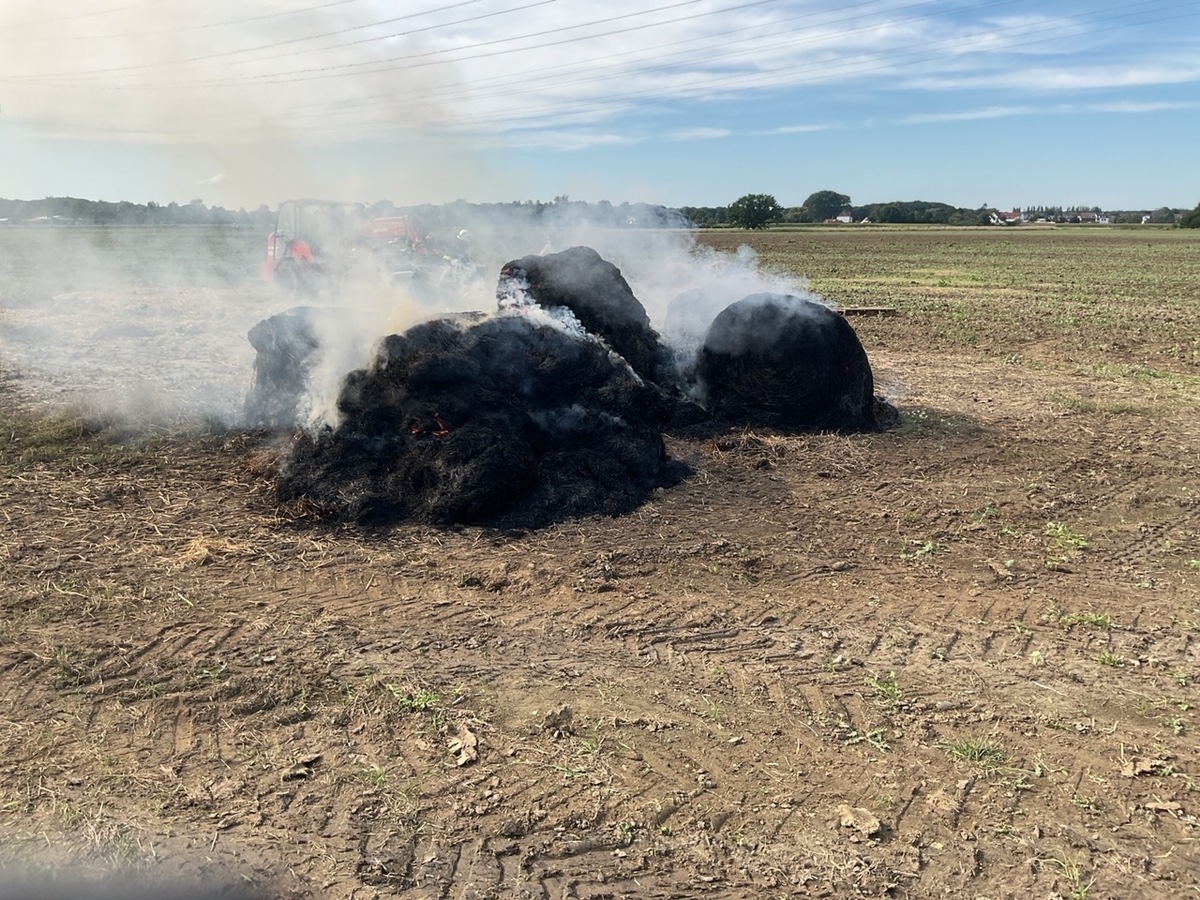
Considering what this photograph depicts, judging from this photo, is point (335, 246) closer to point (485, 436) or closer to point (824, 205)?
point (485, 436)

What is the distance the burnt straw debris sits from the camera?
7059mm

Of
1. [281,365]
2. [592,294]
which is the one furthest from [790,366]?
[281,365]

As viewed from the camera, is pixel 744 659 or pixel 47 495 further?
pixel 47 495

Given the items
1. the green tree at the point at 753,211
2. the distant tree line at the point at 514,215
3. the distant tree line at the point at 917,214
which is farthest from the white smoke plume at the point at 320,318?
the distant tree line at the point at 917,214

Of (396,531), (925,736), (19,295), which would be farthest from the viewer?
(19,295)

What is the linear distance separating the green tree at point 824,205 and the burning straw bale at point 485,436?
321 feet

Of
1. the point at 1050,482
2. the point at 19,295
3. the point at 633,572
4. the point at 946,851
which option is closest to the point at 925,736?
the point at 946,851

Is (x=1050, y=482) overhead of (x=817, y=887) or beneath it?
overhead

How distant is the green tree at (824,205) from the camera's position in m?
101

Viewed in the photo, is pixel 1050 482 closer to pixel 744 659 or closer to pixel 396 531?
pixel 744 659

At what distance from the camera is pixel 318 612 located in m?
5.30

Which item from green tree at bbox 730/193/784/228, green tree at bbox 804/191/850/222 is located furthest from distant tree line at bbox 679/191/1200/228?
green tree at bbox 730/193/784/228

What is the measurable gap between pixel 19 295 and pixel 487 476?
66.9 feet

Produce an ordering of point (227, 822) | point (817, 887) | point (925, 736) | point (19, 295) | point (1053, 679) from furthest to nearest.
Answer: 1. point (19, 295)
2. point (1053, 679)
3. point (925, 736)
4. point (227, 822)
5. point (817, 887)
